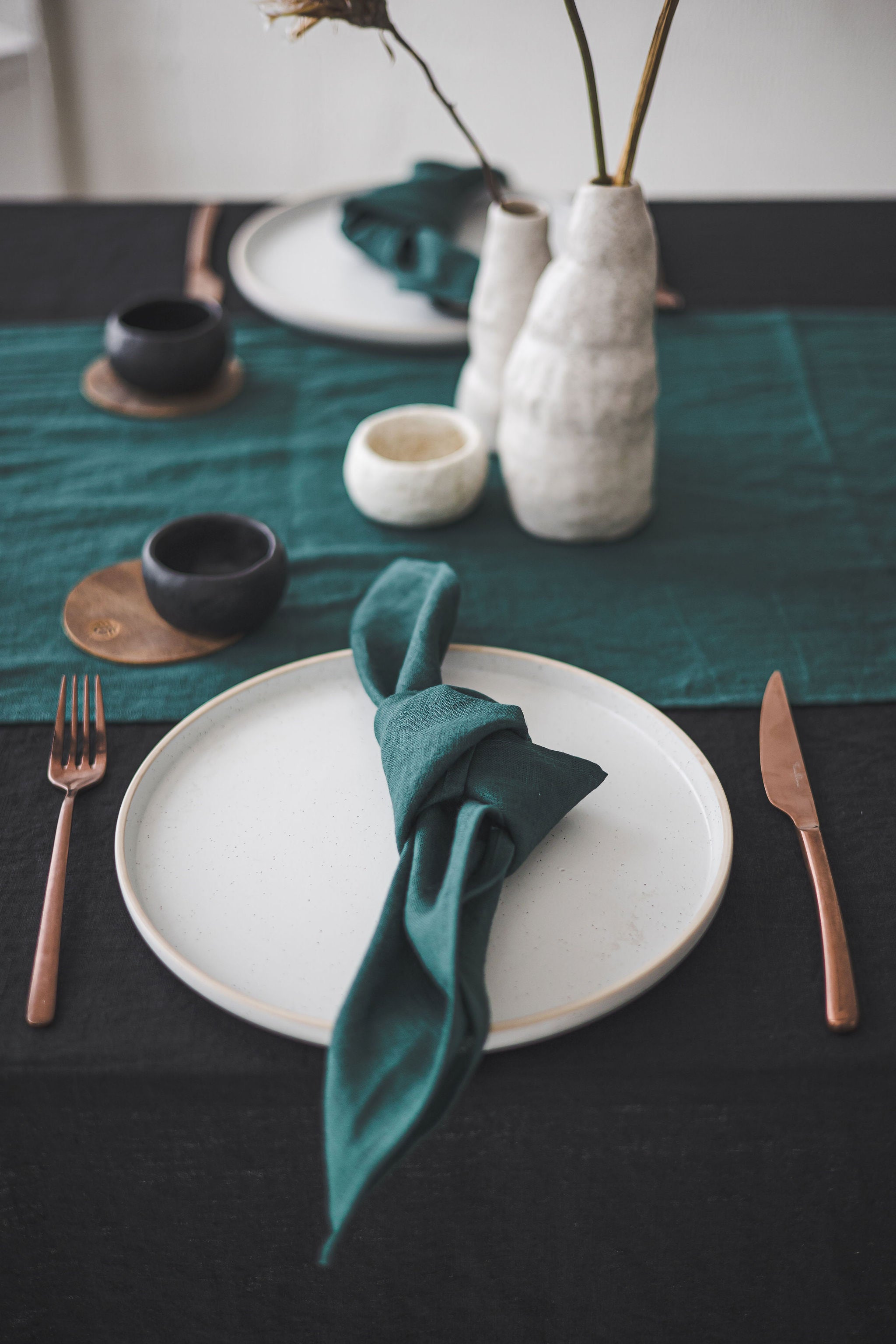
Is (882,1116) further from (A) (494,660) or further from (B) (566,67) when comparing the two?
(B) (566,67)

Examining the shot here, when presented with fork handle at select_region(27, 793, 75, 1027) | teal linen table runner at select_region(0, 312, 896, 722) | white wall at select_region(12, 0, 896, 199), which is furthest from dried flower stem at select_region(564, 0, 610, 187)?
white wall at select_region(12, 0, 896, 199)

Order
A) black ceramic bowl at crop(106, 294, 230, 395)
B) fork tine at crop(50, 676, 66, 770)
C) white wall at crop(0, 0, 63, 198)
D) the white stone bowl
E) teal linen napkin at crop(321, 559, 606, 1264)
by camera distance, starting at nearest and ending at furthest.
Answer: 1. teal linen napkin at crop(321, 559, 606, 1264)
2. fork tine at crop(50, 676, 66, 770)
3. the white stone bowl
4. black ceramic bowl at crop(106, 294, 230, 395)
5. white wall at crop(0, 0, 63, 198)

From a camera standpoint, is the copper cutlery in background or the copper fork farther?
the copper cutlery in background

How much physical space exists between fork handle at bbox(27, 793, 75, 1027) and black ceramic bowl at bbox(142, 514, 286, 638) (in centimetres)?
15

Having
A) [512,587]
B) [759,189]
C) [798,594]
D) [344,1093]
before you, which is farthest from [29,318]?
[759,189]

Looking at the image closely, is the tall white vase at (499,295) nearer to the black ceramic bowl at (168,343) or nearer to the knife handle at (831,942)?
the black ceramic bowl at (168,343)

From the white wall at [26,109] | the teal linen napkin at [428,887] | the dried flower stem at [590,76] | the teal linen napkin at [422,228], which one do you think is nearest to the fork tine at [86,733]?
the teal linen napkin at [428,887]

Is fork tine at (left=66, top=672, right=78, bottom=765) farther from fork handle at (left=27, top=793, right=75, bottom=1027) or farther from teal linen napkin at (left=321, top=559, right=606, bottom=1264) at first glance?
teal linen napkin at (left=321, top=559, right=606, bottom=1264)

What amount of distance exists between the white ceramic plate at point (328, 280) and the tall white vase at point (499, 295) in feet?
0.48

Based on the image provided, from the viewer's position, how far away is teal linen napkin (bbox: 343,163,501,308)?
99 cm

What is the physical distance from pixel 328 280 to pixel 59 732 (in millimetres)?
634

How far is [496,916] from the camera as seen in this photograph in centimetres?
48

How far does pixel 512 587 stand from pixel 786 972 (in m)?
0.33

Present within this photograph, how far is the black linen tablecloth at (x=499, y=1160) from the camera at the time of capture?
44 centimetres
